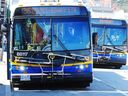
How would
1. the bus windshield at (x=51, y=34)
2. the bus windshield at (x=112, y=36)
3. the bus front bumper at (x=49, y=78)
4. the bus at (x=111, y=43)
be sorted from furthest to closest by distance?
the bus windshield at (x=112, y=36) → the bus at (x=111, y=43) → the bus windshield at (x=51, y=34) → the bus front bumper at (x=49, y=78)

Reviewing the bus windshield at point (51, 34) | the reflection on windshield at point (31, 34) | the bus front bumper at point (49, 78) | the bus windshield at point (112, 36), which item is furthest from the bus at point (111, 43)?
the reflection on windshield at point (31, 34)

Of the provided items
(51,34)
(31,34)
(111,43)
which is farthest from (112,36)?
(31,34)

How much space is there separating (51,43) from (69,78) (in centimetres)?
122

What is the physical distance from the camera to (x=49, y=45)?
15.9 meters

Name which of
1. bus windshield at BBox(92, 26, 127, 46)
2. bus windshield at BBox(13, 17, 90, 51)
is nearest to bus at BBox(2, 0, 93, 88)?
bus windshield at BBox(13, 17, 90, 51)

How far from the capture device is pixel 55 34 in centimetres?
1603

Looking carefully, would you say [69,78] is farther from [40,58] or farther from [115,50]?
[115,50]

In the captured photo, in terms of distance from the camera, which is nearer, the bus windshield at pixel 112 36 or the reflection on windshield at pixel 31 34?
the reflection on windshield at pixel 31 34

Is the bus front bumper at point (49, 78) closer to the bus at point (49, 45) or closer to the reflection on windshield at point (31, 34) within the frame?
the bus at point (49, 45)

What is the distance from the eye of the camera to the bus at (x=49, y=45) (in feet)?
51.5

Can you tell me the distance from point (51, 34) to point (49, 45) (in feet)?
1.15

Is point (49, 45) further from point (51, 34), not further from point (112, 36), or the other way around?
point (112, 36)

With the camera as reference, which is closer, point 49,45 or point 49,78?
point 49,78

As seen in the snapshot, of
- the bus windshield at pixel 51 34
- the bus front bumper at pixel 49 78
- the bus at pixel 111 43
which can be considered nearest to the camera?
the bus front bumper at pixel 49 78
